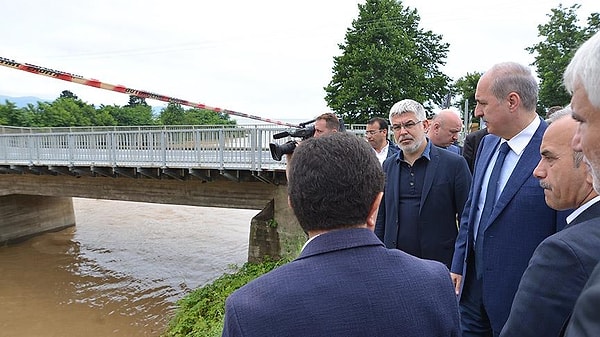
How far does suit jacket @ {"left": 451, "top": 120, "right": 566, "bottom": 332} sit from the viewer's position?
6.81 feet

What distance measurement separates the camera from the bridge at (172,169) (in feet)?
36.2

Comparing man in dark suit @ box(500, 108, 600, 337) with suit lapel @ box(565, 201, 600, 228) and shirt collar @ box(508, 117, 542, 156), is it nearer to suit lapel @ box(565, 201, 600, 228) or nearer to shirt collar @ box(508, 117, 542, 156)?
suit lapel @ box(565, 201, 600, 228)

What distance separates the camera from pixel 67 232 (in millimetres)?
18891

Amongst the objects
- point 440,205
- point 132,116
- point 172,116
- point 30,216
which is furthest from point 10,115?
point 440,205

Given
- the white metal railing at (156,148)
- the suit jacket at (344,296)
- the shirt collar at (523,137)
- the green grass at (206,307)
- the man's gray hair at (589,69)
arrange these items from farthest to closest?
the white metal railing at (156,148)
the green grass at (206,307)
the shirt collar at (523,137)
the suit jacket at (344,296)
the man's gray hair at (589,69)

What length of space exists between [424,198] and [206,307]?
7.93 metres

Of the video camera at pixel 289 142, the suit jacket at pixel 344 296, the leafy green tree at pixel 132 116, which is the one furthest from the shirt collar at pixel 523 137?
the leafy green tree at pixel 132 116

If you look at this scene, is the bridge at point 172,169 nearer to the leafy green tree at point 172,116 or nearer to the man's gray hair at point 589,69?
the man's gray hair at point 589,69

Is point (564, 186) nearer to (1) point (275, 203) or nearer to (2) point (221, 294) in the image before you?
(2) point (221, 294)

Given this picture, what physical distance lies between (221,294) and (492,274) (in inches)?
340

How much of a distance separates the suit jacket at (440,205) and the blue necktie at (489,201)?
63 cm

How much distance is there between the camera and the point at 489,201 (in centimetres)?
233

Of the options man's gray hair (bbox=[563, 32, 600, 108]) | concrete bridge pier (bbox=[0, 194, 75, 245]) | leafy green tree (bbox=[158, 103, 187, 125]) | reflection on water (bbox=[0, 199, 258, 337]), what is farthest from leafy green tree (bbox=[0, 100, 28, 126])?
man's gray hair (bbox=[563, 32, 600, 108])

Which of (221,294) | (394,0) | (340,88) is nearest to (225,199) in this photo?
(221,294)
